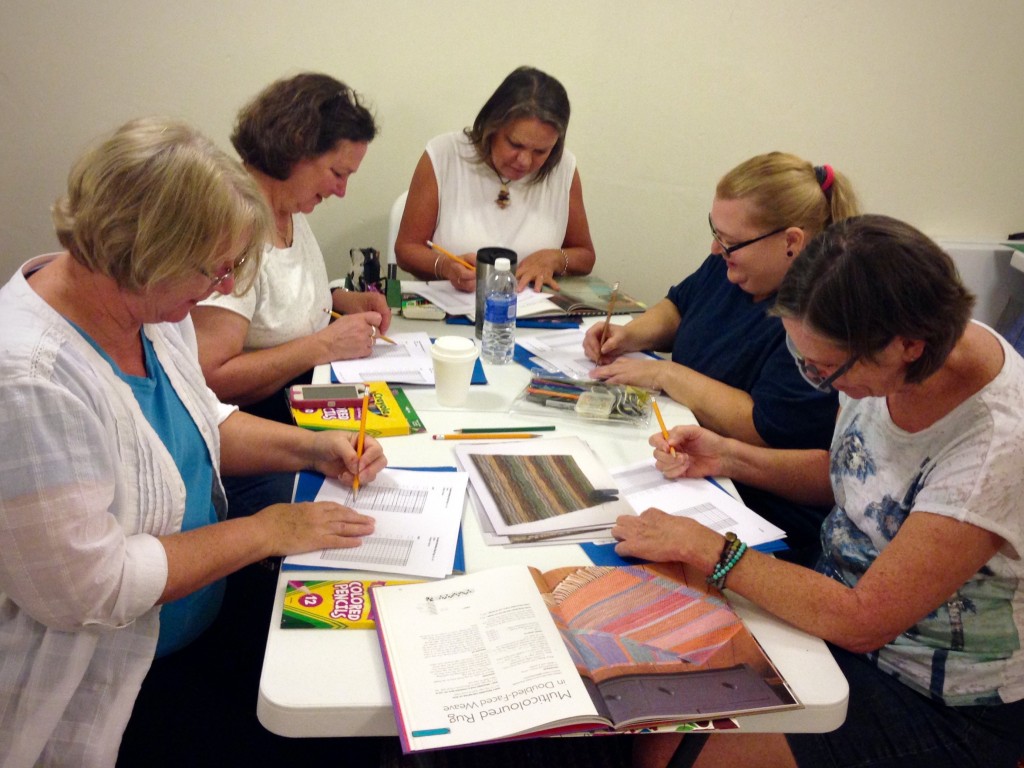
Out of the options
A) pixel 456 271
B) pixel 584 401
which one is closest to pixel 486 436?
pixel 584 401

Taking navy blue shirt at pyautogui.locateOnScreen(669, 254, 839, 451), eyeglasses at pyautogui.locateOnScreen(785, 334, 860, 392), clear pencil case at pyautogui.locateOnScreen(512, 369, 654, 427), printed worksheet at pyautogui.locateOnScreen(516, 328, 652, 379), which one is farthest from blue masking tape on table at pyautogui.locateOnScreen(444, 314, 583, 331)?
eyeglasses at pyautogui.locateOnScreen(785, 334, 860, 392)

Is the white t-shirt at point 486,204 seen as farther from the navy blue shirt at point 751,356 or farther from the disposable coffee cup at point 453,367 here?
the disposable coffee cup at point 453,367

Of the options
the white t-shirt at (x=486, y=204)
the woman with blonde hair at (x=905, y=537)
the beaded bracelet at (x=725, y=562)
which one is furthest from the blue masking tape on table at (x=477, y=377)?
the white t-shirt at (x=486, y=204)

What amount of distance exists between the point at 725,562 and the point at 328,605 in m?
0.55

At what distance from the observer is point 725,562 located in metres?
1.09

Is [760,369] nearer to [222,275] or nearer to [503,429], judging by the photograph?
[503,429]

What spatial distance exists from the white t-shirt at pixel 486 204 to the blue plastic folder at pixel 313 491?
1.34 metres

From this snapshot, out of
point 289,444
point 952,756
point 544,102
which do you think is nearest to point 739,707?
point 952,756

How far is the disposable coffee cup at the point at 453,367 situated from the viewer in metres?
1.53

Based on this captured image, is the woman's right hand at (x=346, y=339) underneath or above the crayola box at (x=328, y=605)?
above

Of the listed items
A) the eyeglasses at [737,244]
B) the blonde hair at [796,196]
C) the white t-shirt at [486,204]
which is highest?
the blonde hair at [796,196]

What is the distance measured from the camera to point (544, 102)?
233 cm

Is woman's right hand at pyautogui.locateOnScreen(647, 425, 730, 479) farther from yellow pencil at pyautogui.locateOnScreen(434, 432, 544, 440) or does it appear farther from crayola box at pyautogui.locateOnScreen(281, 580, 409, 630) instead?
crayola box at pyautogui.locateOnScreen(281, 580, 409, 630)

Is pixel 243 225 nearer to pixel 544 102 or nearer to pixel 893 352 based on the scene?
pixel 893 352
